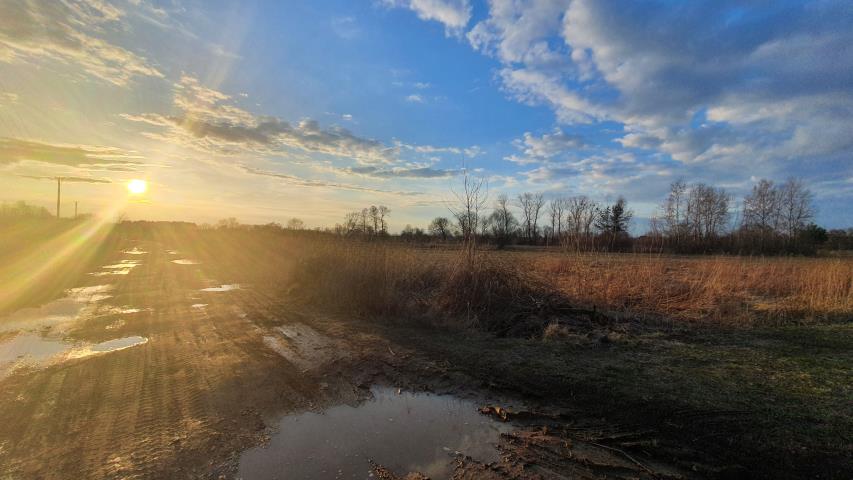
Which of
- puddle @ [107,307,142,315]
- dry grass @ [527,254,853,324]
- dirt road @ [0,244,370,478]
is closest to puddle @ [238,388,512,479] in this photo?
dirt road @ [0,244,370,478]

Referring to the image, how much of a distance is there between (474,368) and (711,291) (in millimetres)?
8076

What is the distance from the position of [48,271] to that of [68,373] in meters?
14.0

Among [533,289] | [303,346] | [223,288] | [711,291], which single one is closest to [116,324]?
[303,346]

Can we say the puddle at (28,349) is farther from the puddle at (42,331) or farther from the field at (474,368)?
the field at (474,368)

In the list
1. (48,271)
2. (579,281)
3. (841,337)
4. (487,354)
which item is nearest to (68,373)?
(487,354)

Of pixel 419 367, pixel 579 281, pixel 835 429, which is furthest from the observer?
pixel 579 281

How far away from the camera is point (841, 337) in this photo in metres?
6.72

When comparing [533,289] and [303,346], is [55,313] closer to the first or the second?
[303,346]

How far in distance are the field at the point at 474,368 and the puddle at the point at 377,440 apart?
0.15 metres

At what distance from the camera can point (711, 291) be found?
10.2 meters

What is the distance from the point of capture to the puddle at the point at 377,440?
122 inches

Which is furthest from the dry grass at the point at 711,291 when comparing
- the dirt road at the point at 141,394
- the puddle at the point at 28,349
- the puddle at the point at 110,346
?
the puddle at the point at 28,349

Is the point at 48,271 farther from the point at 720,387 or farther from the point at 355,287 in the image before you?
the point at 720,387

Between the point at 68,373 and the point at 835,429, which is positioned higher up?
the point at 835,429
